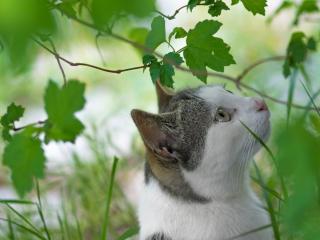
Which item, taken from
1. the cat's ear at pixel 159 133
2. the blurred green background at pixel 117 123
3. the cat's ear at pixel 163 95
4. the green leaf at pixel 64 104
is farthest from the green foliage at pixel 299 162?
the cat's ear at pixel 163 95

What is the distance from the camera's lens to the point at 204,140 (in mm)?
1970

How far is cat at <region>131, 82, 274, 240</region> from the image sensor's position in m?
1.93

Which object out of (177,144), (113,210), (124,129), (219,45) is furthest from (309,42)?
(124,129)

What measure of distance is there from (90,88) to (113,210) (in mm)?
1571

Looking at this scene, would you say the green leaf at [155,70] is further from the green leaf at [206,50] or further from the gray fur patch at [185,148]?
the gray fur patch at [185,148]

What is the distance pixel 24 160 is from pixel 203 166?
2.82ft

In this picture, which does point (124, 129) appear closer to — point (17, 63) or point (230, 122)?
point (230, 122)

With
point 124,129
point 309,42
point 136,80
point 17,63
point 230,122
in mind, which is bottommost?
point 17,63

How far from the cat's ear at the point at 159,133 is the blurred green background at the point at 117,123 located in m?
0.24

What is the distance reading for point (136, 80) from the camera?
4234 millimetres

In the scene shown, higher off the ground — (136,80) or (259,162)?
(136,80)

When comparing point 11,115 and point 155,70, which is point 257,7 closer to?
point 155,70

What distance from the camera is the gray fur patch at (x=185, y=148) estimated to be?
198 centimetres

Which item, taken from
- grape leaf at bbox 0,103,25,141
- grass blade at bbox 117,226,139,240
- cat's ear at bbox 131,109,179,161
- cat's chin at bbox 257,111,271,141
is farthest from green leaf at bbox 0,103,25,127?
cat's chin at bbox 257,111,271,141
